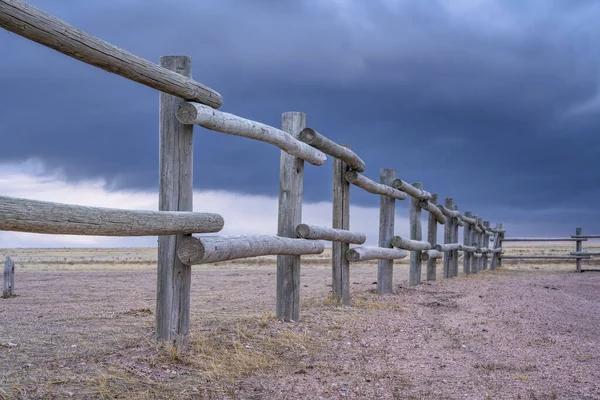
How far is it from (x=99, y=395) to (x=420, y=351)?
133 inches

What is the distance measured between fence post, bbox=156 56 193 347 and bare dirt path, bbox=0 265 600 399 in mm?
341

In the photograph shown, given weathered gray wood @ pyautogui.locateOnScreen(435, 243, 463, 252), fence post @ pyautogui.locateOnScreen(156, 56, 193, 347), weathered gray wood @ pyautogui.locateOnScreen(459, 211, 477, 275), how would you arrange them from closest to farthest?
fence post @ pyautogui.locateOnScreen(156, 56, 193, 347) < weathered gray wood @ pyautogui.locateOnScreen(435, 243, 463, 252) < weathered gray wood @ pyautogui.locateOnScreen(459, 211, 477, 275)

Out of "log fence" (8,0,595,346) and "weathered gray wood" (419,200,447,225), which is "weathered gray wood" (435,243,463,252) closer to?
"weathered gray wood" (419,200,447,225)

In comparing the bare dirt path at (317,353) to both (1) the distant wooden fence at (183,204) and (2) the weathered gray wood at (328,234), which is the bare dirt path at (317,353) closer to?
(1) the distant wooden fence at (183,204)

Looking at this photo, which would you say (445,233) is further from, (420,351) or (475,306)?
(420,351)

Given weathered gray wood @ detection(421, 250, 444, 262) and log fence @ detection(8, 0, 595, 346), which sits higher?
log fence @ detection(8, 0, 595, 346)

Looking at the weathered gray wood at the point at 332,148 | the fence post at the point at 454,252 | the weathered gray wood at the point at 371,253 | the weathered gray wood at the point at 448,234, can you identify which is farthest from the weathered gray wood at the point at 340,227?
the fence post at the point at 454,252

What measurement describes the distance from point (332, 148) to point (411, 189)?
15.5 feet

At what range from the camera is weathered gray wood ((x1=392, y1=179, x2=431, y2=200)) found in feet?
39.7

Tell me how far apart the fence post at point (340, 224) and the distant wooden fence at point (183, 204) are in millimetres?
16

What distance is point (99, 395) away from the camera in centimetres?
428

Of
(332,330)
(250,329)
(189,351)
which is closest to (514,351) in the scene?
(332,330)

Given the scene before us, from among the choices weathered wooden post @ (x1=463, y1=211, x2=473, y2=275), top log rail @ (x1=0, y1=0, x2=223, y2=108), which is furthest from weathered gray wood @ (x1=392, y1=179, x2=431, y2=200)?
weathered wooden post @ (x1=463, y1=211, x2=473, y2=275)

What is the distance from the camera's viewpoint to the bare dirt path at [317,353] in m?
4.62
